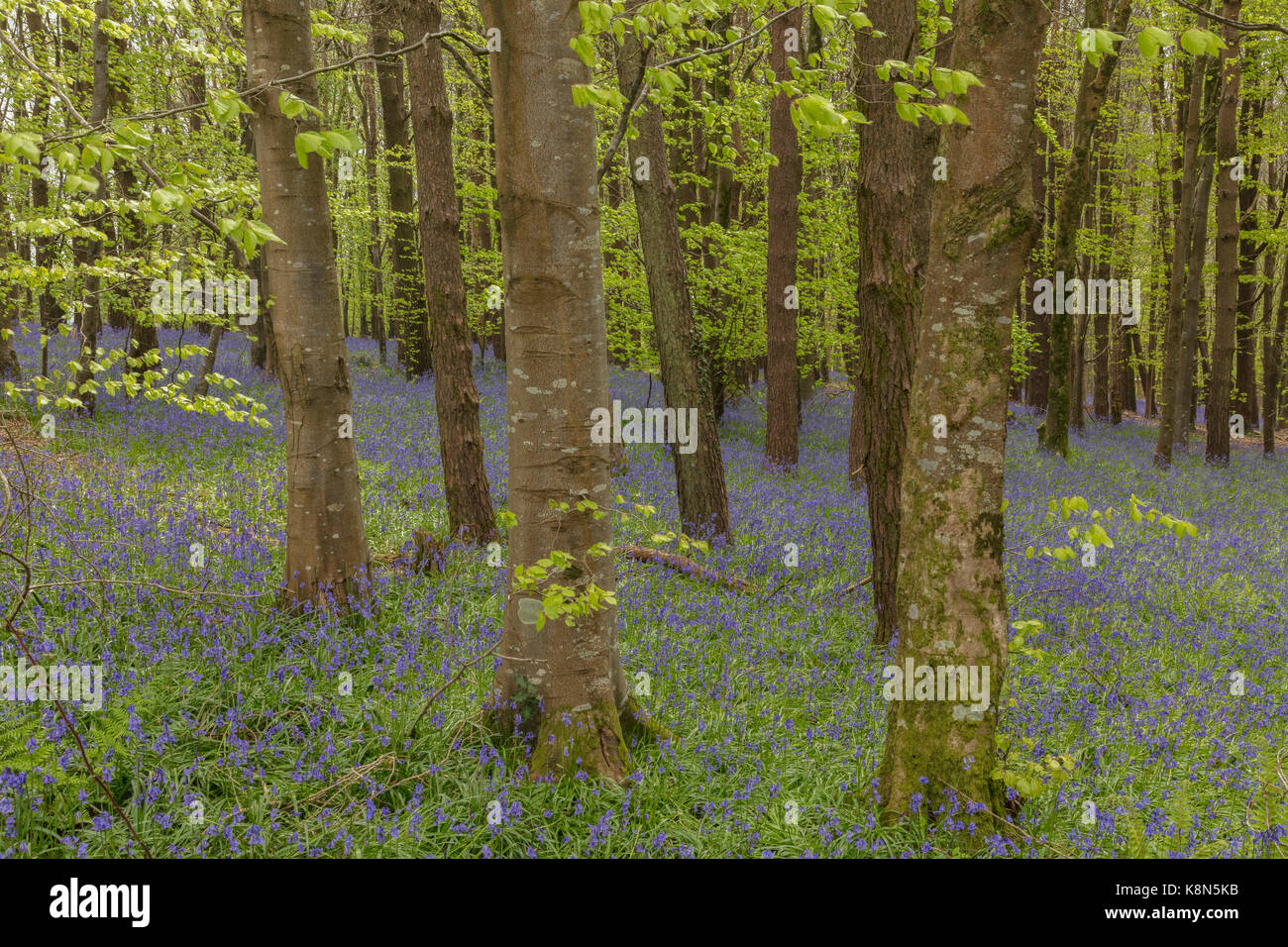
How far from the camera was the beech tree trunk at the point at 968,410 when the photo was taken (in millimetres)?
3537

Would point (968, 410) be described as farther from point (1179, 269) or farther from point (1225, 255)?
point (1225, 255)

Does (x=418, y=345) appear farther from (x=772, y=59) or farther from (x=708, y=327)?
(x=772, y=59)

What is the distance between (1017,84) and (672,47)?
438 centimetres

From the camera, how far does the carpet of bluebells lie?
3605 millimetres

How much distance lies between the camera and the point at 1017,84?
3539mm

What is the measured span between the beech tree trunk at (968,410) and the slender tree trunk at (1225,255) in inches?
652

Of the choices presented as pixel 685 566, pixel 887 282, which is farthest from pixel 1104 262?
pixel 685 566

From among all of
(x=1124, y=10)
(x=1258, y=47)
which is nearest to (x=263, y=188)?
(x=1124, y=10)

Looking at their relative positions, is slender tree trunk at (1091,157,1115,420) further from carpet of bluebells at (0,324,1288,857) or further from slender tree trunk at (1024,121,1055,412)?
carpet of bluebells at (0,324,1288,857)

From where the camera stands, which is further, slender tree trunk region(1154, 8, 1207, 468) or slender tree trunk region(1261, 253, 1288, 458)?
slender tree trunk region(1261, 253, 1288, 458)

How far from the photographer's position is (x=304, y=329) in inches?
214

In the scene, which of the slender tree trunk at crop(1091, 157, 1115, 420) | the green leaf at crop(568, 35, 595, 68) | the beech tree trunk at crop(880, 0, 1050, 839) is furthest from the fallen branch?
the slender tree trunk at crop(1091, 157, 1115, 420)

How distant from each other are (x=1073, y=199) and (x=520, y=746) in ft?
50.7

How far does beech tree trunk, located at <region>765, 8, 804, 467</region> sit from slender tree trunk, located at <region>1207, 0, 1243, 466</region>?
9361 mm
